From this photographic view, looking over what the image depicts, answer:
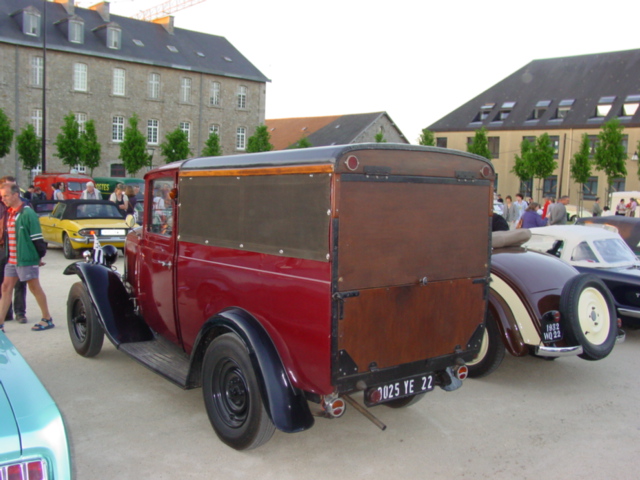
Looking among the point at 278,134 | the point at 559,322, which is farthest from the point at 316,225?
the point at 278,134

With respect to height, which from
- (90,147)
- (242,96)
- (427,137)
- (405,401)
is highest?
Result: (242,96)

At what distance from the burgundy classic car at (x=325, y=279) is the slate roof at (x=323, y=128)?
52.5 metres

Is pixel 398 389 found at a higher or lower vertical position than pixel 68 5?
lower

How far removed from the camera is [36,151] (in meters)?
39.6

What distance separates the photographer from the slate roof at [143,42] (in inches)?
1636

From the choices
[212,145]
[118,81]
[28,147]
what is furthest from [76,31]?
[212,145]

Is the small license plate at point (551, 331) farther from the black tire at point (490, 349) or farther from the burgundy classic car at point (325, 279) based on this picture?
the burgundy classic car at point (325, 279)

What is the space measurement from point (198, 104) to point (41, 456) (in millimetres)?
50044

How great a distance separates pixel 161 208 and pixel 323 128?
61487mm

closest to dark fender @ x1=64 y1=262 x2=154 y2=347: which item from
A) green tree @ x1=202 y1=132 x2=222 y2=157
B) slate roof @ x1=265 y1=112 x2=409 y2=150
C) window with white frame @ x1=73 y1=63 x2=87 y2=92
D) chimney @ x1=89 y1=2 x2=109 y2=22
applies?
window with white frame @ x1=73 y1=63 x2=87 y2=92

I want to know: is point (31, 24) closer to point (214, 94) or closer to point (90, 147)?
point (90, 147)

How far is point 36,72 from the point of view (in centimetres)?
4134

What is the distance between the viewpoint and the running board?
16.4ft

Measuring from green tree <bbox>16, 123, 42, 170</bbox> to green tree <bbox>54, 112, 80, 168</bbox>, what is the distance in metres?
1.21
